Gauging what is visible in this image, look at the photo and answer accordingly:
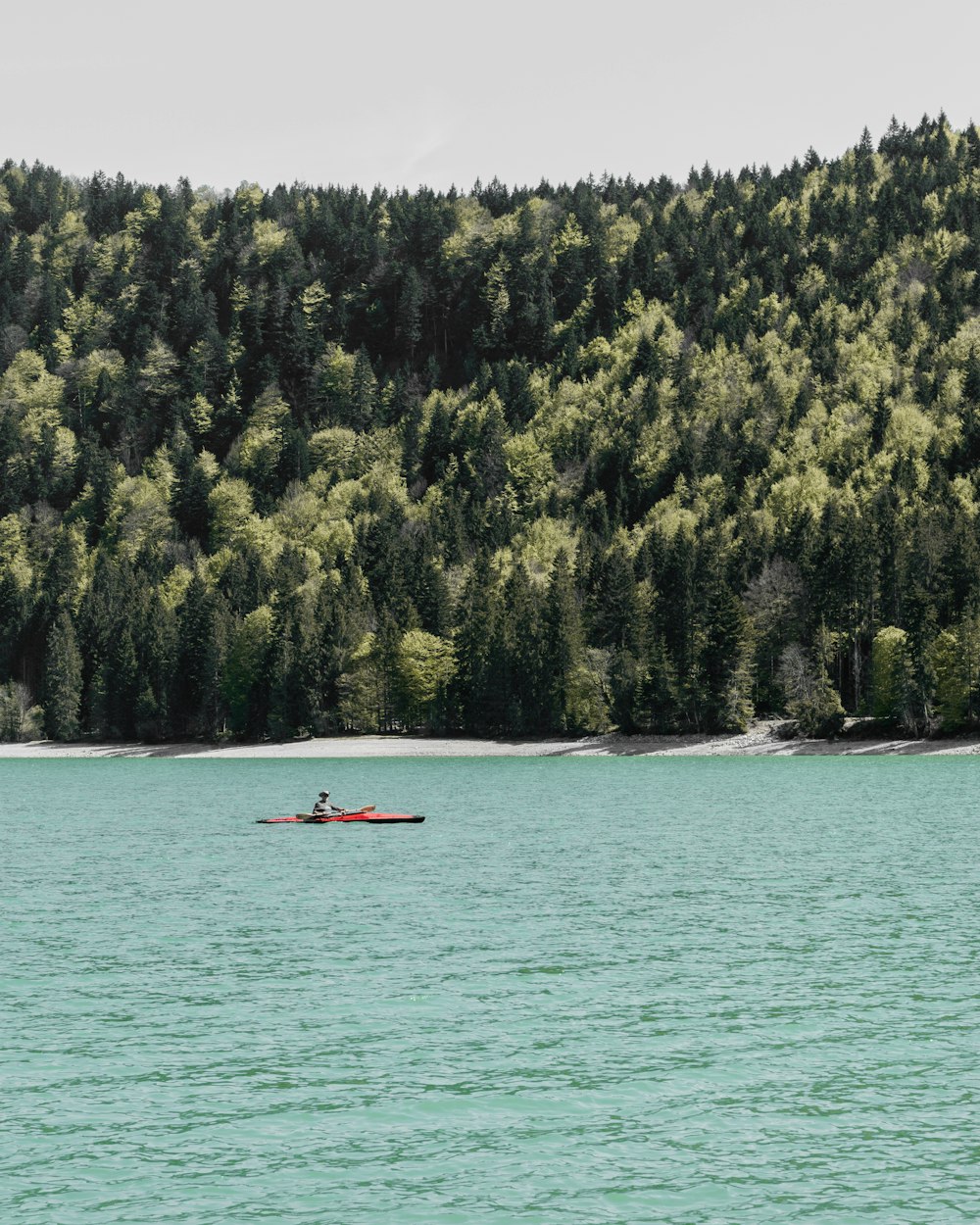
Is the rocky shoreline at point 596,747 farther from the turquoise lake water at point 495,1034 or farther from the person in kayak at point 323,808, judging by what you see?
the turquoise lake water at point 495,1034

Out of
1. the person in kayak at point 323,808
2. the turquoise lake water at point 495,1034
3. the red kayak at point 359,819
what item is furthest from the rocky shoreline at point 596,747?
the turquoise lake water at point 495,1034

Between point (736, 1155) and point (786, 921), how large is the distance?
24.3m

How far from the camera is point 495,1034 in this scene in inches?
1347

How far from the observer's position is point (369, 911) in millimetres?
53125

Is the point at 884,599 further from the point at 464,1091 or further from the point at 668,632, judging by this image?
the point at 464,1091

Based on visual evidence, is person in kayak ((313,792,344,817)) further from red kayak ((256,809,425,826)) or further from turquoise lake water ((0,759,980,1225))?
turquoise lake water ((0,759,980,1225))

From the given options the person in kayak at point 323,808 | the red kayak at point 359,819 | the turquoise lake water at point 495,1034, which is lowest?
the turquoise lake water at point 495,1034

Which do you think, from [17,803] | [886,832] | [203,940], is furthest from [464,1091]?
[17,803]

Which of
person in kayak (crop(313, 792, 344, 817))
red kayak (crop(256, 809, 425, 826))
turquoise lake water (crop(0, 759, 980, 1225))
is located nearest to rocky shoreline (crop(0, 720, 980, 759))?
red kayak (crop(256, 809, 425, 826))

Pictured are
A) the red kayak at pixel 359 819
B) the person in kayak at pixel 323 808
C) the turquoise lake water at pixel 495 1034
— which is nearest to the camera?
the turquoise lake water at pixel 495 1034

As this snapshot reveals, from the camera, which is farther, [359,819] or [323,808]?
[323,808]

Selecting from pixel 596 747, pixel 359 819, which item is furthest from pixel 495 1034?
pixel 596 747

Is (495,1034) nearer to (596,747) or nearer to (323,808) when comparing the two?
(323,808)

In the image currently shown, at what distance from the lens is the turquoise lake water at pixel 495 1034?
24.5m
